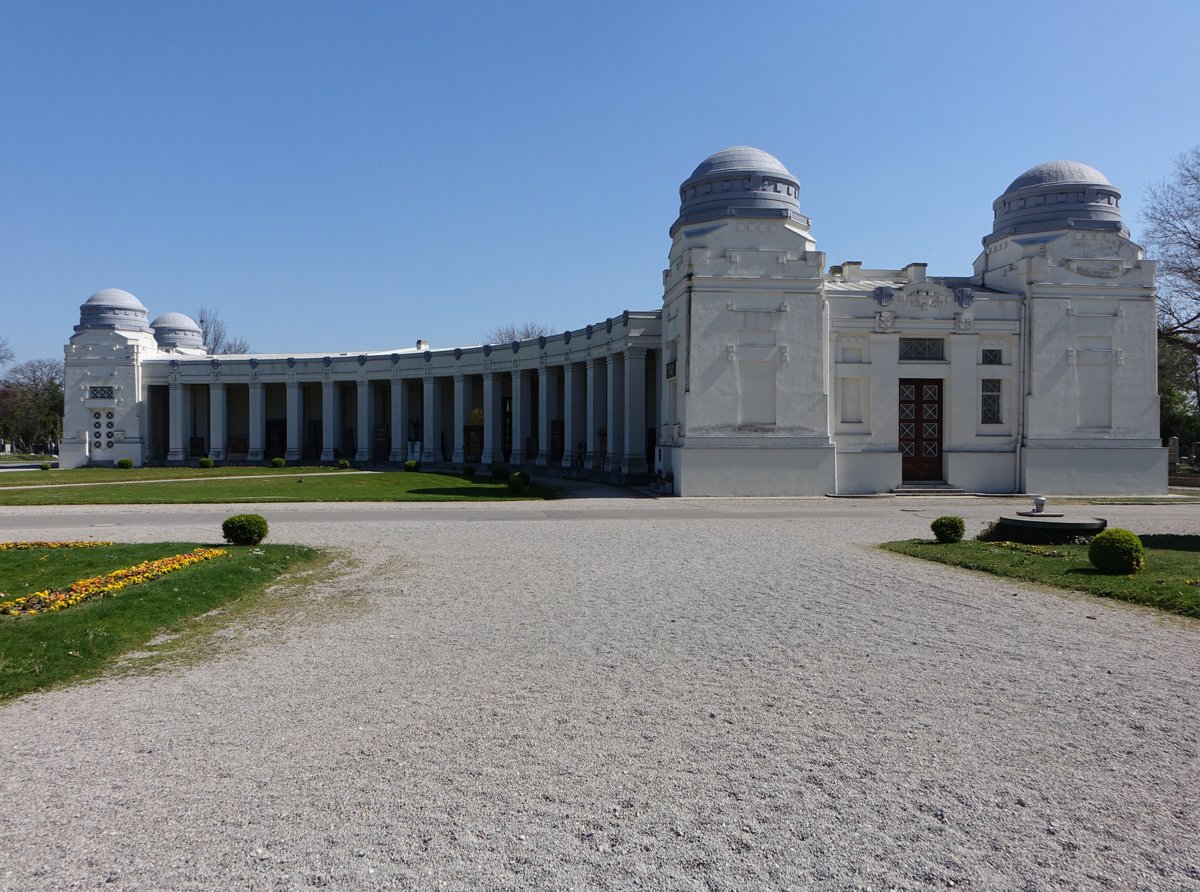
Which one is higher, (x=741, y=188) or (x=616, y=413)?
(x=741, y=188)

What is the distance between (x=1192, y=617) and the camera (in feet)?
34.7

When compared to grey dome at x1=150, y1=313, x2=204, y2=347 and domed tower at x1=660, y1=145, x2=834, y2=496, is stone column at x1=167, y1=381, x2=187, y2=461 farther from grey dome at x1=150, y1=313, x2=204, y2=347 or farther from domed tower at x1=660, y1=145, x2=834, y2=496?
domed tower at x1=660, y1=145, x2=834, y2=496

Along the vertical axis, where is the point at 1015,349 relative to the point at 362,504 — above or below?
above

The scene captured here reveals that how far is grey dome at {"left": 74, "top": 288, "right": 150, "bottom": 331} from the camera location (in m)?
58.8

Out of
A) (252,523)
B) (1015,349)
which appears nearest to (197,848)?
(252,523)

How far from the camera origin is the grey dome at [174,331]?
68.1 metres

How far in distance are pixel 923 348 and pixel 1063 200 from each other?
8.61 metres

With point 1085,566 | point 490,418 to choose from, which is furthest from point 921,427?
point 490,418

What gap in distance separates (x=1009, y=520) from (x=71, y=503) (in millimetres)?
27826

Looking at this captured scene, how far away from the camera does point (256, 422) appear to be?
2315 inches

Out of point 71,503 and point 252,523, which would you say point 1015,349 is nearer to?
point 252,523

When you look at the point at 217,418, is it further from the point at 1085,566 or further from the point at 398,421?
the point at 1085,566

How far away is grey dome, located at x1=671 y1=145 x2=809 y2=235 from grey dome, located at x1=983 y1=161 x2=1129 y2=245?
9584 millimetres

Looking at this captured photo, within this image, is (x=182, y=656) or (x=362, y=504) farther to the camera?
(x=362, y=504)
